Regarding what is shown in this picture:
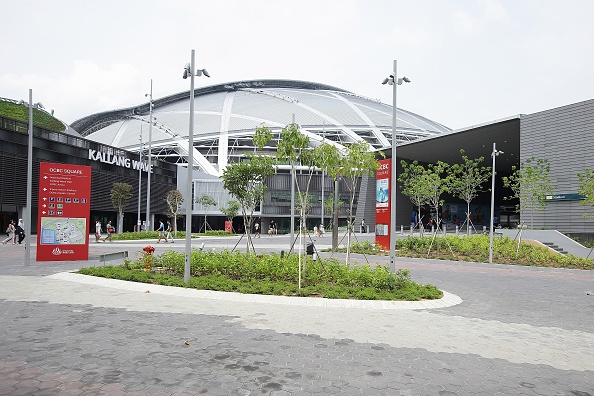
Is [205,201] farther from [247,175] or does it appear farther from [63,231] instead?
[247,175]

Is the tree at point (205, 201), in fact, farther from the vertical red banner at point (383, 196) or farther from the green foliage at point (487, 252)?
the vertical red banner at point (383, 196)

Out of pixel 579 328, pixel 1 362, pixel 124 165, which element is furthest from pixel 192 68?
pixel 124 165

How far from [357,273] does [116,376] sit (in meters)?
8.79

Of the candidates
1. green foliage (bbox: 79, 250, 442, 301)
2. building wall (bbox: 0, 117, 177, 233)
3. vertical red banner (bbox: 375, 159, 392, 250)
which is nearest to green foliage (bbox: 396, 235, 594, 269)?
vertical red banner (bbox: 375, 159, 392, 250)

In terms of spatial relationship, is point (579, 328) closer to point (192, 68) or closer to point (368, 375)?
point (368, 375)

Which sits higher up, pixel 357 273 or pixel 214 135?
pixel 214 135

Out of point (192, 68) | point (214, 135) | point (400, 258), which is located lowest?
point (400, 258)

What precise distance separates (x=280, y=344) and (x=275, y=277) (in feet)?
21.3

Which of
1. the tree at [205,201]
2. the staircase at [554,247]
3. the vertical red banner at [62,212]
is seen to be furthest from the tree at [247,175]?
the tree at [205,201]

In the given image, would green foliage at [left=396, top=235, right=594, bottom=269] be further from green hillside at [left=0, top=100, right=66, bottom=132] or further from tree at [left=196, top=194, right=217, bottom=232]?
green hillside at [left=0, top=100, right=66, bottom=132]

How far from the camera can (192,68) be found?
14031mm

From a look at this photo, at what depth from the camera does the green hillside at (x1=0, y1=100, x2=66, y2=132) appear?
55.2 metres

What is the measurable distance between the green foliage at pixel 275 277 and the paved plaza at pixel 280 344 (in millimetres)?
684

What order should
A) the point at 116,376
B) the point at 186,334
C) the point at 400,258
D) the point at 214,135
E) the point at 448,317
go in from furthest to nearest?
the point at 214,135
the point at 400,258
the point at 448,317
the point at 186,334
the point at 116,376
